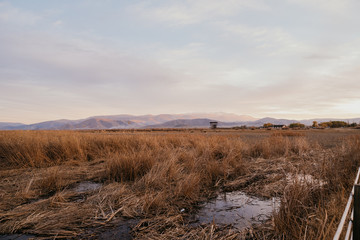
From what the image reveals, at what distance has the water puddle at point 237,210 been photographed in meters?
2.82

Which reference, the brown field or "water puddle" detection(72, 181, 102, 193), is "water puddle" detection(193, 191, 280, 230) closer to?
the brown field

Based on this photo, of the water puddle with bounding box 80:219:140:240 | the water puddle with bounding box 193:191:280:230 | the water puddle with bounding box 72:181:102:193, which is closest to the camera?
the water puddle with bounding box 80:219:140:240

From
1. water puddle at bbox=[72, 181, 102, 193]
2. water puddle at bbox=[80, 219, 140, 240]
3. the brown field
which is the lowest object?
water puddle at bbox=[72, 181, 102, 193]

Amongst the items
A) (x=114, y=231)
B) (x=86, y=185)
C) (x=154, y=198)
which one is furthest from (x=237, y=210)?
(x=86, y=185)

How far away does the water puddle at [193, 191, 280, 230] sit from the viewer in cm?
282

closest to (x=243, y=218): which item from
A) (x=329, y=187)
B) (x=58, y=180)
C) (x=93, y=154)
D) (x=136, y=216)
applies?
(x=136, y=216)

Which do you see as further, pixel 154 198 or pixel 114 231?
pixel 154 198

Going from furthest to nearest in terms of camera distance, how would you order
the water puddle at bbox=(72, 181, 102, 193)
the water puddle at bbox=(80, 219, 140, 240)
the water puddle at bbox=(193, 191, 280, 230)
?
the water puddle at bbox=(72, 181, 102, 193), the water puddle at bbox=(193, 191, 280, 230), the water puddle at bbox=(80, 219, 140, 240)

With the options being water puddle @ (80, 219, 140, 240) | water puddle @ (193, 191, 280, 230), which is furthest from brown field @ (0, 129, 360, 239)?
water puddle @ (193, 191, 280, 230)

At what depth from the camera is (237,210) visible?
3199 mm

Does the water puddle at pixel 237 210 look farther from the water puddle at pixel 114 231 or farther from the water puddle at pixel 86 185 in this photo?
the water puddle at pixel 86 185

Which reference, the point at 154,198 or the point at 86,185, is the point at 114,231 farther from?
the point at 86,185

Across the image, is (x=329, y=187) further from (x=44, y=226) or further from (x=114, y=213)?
(x=44, y=226)

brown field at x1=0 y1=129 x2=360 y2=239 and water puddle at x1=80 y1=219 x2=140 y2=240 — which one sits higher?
brown field at x1=0 y1=129 x2=360 y2=239
